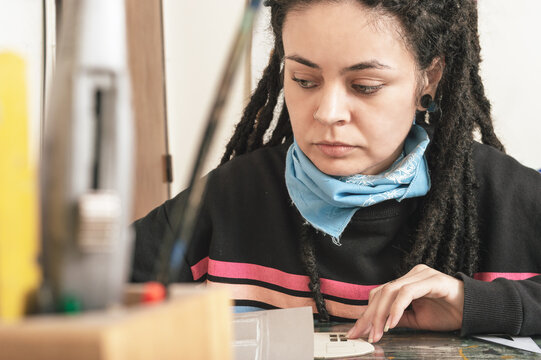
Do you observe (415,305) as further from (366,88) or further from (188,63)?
(188,63)

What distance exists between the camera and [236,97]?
214 centimetres

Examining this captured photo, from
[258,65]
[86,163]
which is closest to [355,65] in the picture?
[86,163]

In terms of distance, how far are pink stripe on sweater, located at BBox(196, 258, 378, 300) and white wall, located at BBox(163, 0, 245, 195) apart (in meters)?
1.35

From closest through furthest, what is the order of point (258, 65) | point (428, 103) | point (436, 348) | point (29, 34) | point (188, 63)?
1. point (436, 348)
2. point (428, 103)
3. point (29, 34)
4. point (258, 65)
5. point (188, 63)

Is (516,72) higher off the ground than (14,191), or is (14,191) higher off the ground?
(516,72)

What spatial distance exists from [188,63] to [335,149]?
5.31 ft

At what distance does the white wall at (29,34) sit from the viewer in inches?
46.6

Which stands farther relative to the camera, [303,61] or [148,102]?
[148,102]

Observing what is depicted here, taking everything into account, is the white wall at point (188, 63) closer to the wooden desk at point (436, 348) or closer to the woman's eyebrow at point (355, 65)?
the woman's eyebrow at point (355, 65)

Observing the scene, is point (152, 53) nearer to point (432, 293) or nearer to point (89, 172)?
point (432, 293)

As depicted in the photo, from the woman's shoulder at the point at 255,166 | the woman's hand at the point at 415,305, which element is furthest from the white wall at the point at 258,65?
the woman's hand at the point at 415,305

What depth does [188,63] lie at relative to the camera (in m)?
2.40

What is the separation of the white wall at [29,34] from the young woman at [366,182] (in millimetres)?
397

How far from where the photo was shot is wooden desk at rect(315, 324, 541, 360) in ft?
2.04
